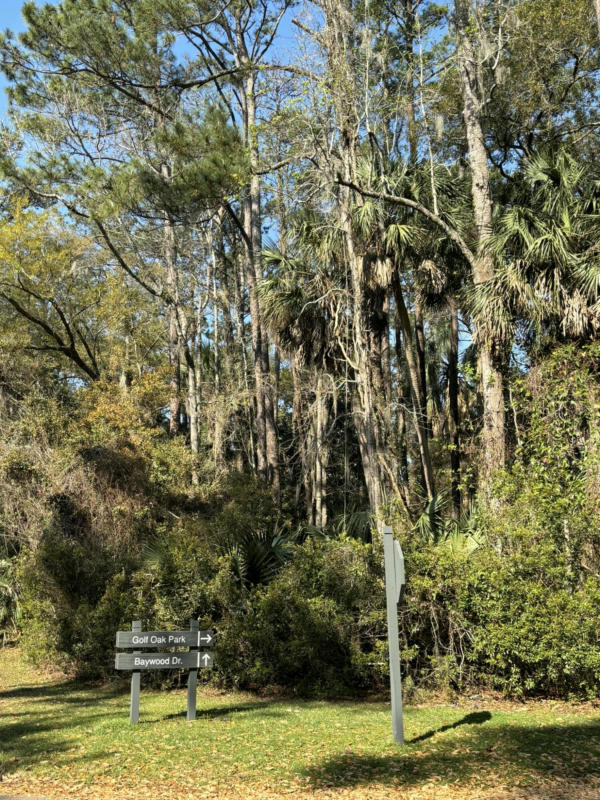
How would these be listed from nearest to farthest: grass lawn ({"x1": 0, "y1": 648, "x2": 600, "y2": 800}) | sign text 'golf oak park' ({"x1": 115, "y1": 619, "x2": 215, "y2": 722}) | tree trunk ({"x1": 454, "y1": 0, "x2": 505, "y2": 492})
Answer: grass lawn ({"x1": 0, "y1": 648, "x2": 600, "y2": 800}) < sign text 'golf oak park' ({"x1": 115, "y1": 619, "x2": 215, "y2": 722}) < tree trunk ({"x1": 454, "y1": 0, "x2": 505, "y2": 492})

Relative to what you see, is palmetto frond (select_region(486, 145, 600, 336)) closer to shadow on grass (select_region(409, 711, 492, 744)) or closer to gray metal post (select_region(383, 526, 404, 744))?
shadow on grass (select_region(409, 711, 492, 744))

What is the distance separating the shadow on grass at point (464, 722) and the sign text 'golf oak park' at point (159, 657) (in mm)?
2693

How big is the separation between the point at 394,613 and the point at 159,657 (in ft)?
10.2

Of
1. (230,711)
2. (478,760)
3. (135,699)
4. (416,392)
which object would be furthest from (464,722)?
(416,392)

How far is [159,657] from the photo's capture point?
8758 millimetres

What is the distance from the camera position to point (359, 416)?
17078mm

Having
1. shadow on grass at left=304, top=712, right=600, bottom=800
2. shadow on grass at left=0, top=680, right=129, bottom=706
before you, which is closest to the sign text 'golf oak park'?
shadow on grass at left=0, top=680, right=129, bottom=706

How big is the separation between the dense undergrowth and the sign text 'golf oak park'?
2086mm

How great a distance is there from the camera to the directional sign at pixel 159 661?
870 cm

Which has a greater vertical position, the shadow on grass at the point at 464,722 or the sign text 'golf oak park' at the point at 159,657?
the sign text 'golf oak park' at the point at 159,657

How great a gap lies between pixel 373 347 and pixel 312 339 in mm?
1902

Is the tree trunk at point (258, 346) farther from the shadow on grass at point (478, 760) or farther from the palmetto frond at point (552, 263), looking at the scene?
the shadow on grass at point (478, 760)

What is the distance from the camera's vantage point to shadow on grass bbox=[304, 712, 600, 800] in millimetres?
6340

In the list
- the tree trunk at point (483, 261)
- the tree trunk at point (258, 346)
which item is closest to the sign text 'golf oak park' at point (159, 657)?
the tree trunk at point (483, 261)
